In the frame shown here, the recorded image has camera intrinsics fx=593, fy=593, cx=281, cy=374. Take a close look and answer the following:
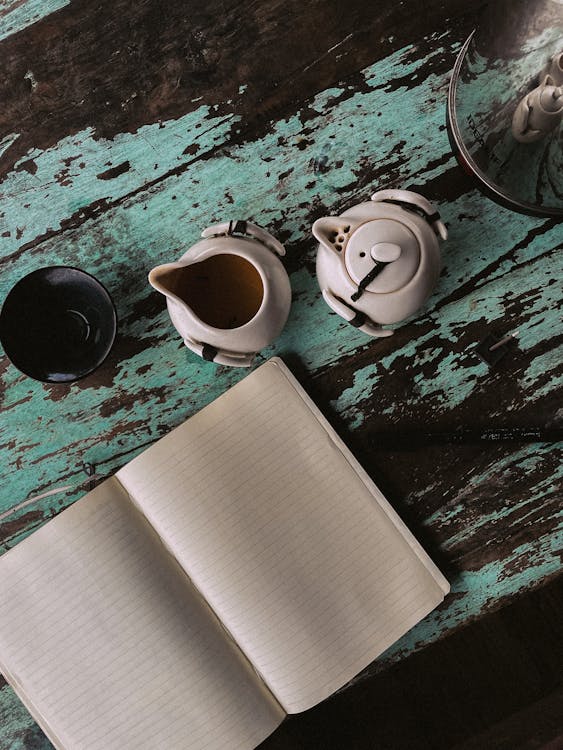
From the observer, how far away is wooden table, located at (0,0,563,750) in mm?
671

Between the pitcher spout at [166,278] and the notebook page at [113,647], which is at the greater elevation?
the pitcher spout at [166,278]

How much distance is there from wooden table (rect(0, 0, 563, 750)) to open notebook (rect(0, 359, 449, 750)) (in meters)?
0.05

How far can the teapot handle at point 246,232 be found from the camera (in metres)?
0.61

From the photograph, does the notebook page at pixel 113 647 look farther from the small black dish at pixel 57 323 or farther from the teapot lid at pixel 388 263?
the teapot lid at pixel 388 263

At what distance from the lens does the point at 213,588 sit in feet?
2.13

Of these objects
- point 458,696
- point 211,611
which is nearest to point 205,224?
point 211,611

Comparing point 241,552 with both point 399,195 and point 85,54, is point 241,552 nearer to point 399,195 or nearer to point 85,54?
point 399,195

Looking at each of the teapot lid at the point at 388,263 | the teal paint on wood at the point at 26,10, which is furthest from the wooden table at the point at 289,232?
the teapot lid at the point at 388,263

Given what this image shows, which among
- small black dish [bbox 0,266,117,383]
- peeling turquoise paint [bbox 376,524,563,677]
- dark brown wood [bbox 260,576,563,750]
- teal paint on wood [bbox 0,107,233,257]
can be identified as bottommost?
dark brown wood [bbox 260,576,563,750]

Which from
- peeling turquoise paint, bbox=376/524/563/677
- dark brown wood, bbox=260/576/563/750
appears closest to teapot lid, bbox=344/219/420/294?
peeling turquoise paint, bbox=376/524/563/677

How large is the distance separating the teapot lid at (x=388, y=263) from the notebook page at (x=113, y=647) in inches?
14.3

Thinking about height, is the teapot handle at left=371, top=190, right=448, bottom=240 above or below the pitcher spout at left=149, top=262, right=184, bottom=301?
below

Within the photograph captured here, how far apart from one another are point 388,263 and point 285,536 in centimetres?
32

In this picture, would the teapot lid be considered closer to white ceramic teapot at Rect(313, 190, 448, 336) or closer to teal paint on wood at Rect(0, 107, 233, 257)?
white ceramic teapot at Rect(313, 190, 448, 336)
